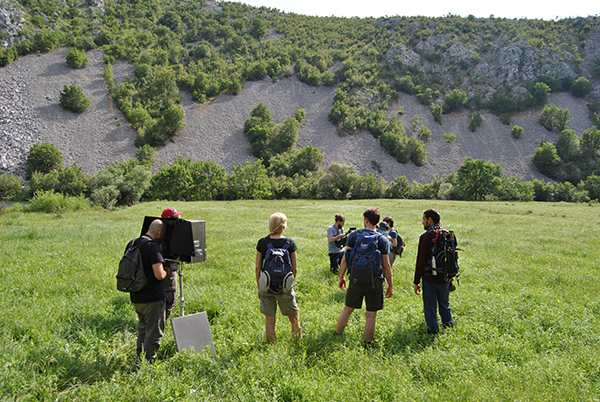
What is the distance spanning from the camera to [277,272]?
4.69 meters

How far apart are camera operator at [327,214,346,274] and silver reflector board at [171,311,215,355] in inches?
Result: 175

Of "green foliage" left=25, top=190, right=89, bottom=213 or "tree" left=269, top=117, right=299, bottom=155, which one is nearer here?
"green foliage" left=25, top=190, right=89, bottom=213

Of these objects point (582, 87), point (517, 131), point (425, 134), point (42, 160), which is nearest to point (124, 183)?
point (42, 160)

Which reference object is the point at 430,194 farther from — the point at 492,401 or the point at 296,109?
the point at 492,401

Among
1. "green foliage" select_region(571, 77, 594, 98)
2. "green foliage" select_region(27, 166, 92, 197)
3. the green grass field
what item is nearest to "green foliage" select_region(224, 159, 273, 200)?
"green foliage" select_region(27, 166, 92, 197)

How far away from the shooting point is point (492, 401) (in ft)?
11.6

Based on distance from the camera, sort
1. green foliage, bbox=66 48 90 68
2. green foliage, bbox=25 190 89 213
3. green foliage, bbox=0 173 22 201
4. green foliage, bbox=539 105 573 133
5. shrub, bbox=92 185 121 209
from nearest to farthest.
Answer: green foliage, bbox=25 190 89 213 → shrub, bbox=92 185 121 209 → green foliage, bbox=0 173 22 201 → green foliage, bbox=66 48 90 68 → green foliage, bbox=539 105 573 133

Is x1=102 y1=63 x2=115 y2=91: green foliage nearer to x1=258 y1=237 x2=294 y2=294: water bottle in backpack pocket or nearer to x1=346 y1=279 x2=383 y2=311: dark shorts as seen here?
x1=258 y1=237 x2=294 y2=294: water bottle in backpack pocket

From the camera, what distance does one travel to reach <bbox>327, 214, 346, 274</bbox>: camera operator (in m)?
8.64

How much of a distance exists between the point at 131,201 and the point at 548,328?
48546mm

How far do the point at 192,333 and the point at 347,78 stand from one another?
113595 mm

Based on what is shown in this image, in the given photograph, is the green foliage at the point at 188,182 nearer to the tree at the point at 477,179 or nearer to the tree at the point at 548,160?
the tree at the point at 477,179

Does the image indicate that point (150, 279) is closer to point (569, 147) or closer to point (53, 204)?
point (53, 204)

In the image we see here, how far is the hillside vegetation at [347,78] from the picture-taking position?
262ft
